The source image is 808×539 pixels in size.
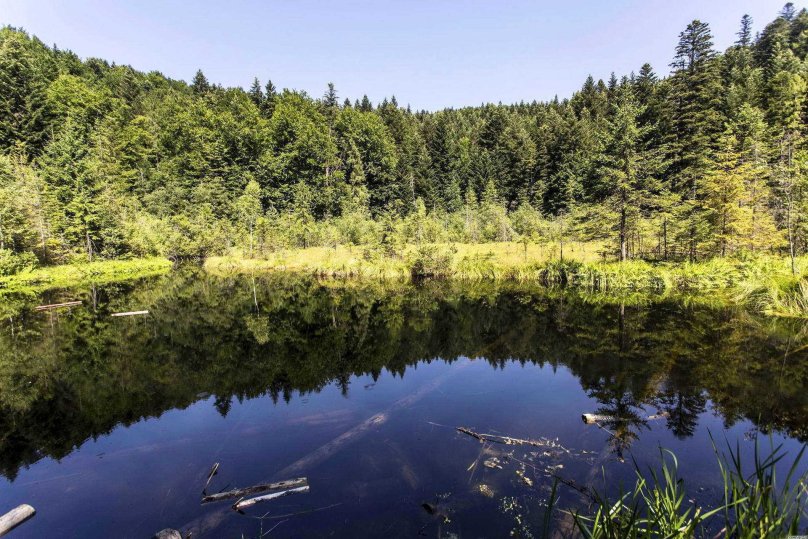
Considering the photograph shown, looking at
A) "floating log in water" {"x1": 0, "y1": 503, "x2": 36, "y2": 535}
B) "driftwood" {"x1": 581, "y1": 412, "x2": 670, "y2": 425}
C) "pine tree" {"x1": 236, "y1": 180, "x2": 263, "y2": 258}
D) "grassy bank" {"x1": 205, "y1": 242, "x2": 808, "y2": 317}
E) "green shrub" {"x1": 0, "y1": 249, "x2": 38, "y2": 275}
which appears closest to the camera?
"floating log in water" {"x1": 0, "y1": 503, "x2": 36, "y2": 535}

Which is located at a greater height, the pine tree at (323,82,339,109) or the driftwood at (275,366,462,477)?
the pine tree at (323,82,339,109)

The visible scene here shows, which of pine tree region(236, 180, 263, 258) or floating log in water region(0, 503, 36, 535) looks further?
pine tree region(236, 180, 263, 258)

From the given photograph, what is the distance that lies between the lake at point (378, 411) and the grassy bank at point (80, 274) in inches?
633

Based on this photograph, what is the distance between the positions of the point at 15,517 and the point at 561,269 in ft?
90.6

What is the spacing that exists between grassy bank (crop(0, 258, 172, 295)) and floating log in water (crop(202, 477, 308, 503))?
110ft

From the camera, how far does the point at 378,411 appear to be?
11.0m

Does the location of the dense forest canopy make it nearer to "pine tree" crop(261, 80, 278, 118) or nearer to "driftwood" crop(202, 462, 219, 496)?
"pine tree" crop(261, 80, 278, 118)

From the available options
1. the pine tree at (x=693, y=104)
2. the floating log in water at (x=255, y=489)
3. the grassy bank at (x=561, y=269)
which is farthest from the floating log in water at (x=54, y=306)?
the pine tree at (x=693, y=104)

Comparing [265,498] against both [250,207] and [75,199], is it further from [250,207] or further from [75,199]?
[250,207]

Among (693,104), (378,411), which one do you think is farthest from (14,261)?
(693,104)

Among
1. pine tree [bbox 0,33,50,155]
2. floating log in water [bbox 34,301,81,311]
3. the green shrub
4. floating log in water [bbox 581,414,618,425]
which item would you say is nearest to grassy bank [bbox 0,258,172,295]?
the green shrub

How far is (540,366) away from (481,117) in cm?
11014

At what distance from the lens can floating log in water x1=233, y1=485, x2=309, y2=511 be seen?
6.91m

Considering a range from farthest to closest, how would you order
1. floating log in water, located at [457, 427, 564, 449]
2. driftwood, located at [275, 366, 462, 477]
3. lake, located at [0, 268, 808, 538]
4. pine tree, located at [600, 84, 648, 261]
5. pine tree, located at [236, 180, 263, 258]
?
pine tree, located at [236, 180, 263, 258] → pine tree, located at [600, 84, 648, 261] → floating log in water, located at [457, 427, 564, 449] → driftwood, located at [275, 366, 462, 477] → lake, located at [0, 268, 808, 538]
